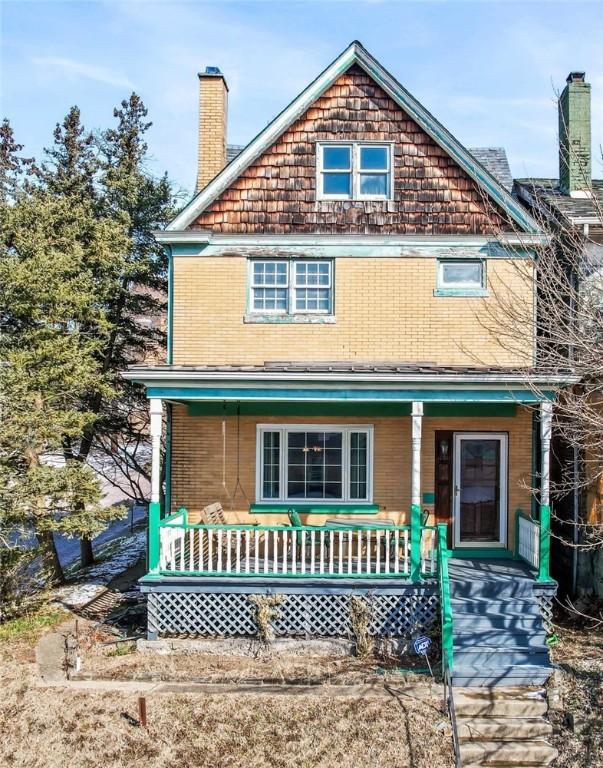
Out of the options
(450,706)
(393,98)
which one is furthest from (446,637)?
(393,98)

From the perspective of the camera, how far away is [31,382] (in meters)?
13.1

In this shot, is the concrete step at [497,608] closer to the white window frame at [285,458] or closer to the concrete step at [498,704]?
the concrete step at [498,704]

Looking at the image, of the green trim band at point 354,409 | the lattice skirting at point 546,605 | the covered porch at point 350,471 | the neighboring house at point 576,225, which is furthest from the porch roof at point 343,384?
the lattice skirting at point 546,605

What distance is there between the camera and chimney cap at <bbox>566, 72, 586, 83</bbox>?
576 inches

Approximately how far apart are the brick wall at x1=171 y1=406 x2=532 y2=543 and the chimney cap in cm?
782

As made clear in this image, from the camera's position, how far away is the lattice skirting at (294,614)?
10.5 meters

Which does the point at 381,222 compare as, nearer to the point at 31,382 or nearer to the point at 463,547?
the point at 463,547

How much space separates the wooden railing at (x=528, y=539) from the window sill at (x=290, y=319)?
17.4 feet

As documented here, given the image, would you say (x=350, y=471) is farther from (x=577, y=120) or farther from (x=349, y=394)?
(x=577, y=120)

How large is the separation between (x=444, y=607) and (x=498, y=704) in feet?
4.73

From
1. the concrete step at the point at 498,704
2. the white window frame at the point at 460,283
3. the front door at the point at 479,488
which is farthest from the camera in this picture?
the white window frame at the point at 460,283

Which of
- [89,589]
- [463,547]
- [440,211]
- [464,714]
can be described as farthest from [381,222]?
[89,589]

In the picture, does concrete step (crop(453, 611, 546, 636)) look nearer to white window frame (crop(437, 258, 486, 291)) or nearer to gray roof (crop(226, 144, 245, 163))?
white window frame (crop(437, 258, 486, 291))

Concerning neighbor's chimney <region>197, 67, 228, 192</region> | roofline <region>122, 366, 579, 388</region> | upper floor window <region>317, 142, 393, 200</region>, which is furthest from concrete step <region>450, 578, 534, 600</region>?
neighbor's chimney <region>197, 67, 228, 192</region>
